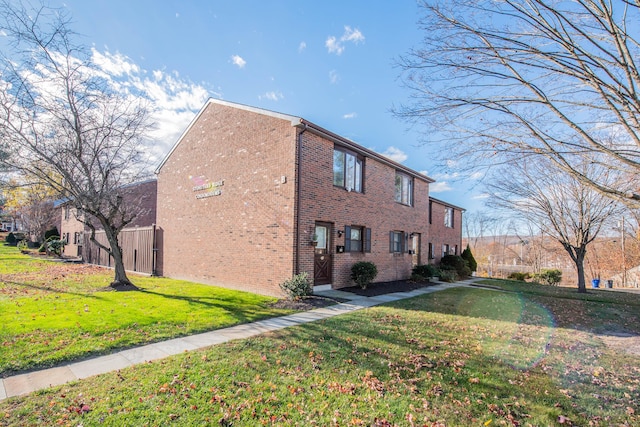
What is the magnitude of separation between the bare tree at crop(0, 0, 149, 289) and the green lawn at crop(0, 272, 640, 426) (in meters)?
8.05

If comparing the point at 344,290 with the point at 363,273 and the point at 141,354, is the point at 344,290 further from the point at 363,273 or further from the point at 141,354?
the point at 141,354

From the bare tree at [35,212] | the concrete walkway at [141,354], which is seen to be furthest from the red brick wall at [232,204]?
the bare tree at [35,212]

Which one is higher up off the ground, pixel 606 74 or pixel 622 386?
pixel 606 74

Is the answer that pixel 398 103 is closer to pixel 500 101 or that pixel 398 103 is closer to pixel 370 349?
pixel 500 101

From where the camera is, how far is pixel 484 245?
46.4 meters

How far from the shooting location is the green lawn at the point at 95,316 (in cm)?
488

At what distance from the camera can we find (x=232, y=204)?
1212 cm

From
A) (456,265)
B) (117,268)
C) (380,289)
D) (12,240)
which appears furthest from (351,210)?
(12,240)

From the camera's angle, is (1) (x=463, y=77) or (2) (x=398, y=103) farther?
(2) (x=398, y=103)

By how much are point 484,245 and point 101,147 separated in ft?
158

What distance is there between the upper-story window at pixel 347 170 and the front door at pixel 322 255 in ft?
5.82

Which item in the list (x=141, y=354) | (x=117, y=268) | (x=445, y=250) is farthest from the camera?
(x=445, y=250)

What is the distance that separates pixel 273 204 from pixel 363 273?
13.8 feet

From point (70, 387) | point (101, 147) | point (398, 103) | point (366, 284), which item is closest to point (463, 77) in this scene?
point (398, 103)
